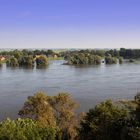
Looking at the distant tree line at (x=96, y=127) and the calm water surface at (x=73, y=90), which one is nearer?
the distant tree line at (x=96, y=127)

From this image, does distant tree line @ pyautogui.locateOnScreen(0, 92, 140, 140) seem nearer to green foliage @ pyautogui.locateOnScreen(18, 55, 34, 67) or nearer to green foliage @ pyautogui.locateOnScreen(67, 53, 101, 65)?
green foliage @ pyautogui.locateOnScreen(18, 55, 34, 67)

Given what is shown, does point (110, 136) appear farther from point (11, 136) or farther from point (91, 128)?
point (11, 136)

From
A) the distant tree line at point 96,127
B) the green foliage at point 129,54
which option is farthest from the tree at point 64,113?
the green foliage at point 129,54

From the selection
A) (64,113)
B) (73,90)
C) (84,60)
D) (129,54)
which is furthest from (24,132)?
(129,54)

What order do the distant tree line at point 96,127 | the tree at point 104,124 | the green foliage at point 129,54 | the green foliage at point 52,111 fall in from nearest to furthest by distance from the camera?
the distant tree line at point 96,127
the tree at point 104,124
the green foliage at point 52,111
the green foliage at point 129,54

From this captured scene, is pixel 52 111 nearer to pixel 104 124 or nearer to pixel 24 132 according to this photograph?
pixel 104 124

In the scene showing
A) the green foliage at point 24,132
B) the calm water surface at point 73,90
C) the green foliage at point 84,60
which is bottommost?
the calm water surface at point 73,90

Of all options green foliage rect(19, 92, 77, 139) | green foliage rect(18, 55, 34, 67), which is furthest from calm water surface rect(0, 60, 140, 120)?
green foliage rect(18, 55, 34, 67)

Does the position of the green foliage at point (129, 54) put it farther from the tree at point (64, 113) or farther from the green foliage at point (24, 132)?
the green foliage at point (24, 132)

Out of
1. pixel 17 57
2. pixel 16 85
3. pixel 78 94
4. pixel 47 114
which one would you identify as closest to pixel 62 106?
pixel 47 114
